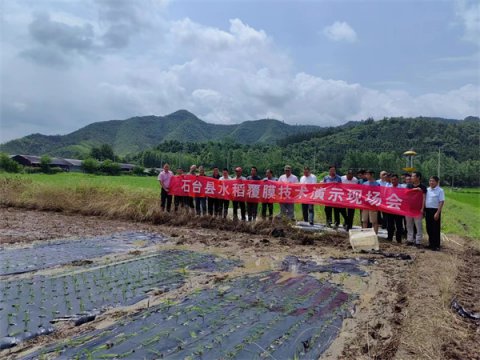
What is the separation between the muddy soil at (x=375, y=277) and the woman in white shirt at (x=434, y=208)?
0.35 m

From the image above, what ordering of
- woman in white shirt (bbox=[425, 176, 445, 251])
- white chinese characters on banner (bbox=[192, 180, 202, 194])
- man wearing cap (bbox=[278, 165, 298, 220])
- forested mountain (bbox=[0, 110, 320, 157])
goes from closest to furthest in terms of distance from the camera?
woman in white shirt (bbox=[425, 176, 445, 251])
man wearing cap (bbox=[278, 165, 298, 220])
white chinese characters on banner (bbox=[192, 180, 202, 194])
forested mountain (bbox=[0, 110, 320, 157])

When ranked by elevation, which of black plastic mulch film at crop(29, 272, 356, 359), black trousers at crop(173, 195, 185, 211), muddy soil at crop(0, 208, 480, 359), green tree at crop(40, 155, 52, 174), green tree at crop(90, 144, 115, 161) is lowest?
muddy soil at crop(0, 208, 480, 359)

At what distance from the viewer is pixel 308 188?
10.9 m

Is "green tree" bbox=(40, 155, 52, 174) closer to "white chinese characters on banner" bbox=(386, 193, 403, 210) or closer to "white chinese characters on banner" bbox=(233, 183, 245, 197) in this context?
"white chinese characters on banner" bbox=(233, 183, 245, 197)

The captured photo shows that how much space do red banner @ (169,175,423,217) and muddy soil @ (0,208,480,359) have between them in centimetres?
91

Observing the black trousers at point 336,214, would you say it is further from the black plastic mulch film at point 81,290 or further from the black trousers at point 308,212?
the black plastic mulch film at point 81,290

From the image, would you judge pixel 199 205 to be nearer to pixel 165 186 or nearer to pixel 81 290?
pixel 165 186

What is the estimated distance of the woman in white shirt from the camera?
876cm

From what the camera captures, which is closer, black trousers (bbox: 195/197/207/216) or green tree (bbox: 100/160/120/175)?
black trousers (bbox: 195/197/207/216)

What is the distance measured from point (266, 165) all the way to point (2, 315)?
64.6m

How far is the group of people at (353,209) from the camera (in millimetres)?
8867

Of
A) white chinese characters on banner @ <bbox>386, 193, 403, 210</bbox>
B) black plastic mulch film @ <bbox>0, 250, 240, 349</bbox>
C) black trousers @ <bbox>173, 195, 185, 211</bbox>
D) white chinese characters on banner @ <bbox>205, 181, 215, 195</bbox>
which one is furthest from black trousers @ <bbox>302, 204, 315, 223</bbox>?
black plastic mulch film @ <bbox>0, 250, 240, 349</bbox>

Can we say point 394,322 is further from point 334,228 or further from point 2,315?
point 334,228

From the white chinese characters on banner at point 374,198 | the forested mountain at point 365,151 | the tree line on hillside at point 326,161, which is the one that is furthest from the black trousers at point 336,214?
the forested mountain at point 365,151
